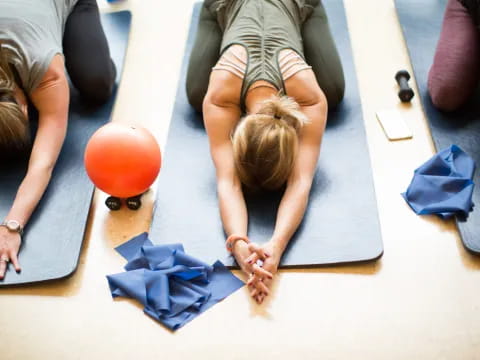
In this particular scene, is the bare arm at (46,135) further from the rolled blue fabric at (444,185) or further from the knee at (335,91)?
the rolled blue fabric at (444,185)

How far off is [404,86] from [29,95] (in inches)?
69.0

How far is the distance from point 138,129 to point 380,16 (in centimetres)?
180

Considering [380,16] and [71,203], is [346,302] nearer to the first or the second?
[71,203]

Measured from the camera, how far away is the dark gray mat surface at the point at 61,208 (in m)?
2.18

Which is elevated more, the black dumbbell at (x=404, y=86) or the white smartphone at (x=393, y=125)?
the black dumbbell at (x=404, y=86)

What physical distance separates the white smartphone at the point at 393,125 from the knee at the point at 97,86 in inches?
53.1

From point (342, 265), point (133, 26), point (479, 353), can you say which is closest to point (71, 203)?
→ point (342, 265)

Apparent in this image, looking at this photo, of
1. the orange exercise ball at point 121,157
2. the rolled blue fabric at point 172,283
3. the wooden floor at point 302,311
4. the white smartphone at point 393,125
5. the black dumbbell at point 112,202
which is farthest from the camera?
the white smartphone at point 393,125

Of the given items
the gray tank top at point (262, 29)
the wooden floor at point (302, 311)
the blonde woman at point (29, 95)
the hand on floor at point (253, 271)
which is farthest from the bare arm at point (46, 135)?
the hand on floor at point (253, 271)

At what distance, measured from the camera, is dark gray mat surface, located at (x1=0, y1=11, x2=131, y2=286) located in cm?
218

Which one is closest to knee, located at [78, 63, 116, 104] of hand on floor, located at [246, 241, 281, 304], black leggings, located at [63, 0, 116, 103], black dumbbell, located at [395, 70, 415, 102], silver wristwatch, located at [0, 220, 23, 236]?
black leggings, located at [63, 0, 116, 103]

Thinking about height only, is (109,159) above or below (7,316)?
above

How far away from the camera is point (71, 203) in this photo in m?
2.40

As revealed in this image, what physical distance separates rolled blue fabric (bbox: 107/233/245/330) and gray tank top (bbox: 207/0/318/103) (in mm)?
715
